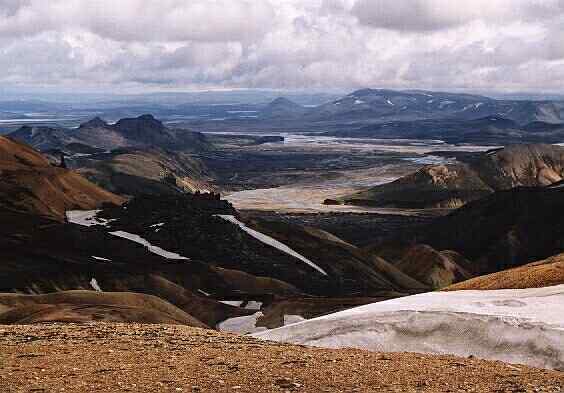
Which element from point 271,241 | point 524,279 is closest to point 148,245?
point 271,241

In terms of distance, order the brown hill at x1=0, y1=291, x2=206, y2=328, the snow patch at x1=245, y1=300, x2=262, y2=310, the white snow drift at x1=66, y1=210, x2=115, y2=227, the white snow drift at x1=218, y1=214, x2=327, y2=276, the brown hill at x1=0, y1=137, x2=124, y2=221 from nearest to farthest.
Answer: the brown hill at x1=0, y1=291, x2=206, y2=328
the snow patch at x1=245, y1=300, x2=262, y2=310
the white snow drift at x1=218, y1=214, x2=327, y2=276
the white snow drift at x1=66, y1=210, x2=115, y2=227
the brown hill at x1=0, y1=137, x2=124, y2=221

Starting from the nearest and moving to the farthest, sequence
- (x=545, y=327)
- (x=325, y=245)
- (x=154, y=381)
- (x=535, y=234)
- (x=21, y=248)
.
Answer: (x=154, y=381)
(x=545, y=327)
(x=21, y=248)
(x=325, y=245)
(x=535, y=234)

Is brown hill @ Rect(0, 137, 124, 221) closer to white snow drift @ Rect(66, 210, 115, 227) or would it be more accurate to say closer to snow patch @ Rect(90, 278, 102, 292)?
white snow drift @ Rect(66, 210, 115, 227)

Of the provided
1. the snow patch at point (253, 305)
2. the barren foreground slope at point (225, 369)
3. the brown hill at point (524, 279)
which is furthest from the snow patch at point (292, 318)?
the barren foreground slope at point (225, 369)

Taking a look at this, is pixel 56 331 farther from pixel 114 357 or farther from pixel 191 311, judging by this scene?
pixel 191 311

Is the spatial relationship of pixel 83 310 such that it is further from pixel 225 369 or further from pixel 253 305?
pixel 253 305

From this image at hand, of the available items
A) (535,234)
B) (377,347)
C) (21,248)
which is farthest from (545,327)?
(535,234)

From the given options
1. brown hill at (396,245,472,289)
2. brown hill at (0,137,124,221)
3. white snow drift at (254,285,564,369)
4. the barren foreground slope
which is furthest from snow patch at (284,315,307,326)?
brown hill at (0,137,124,221)
